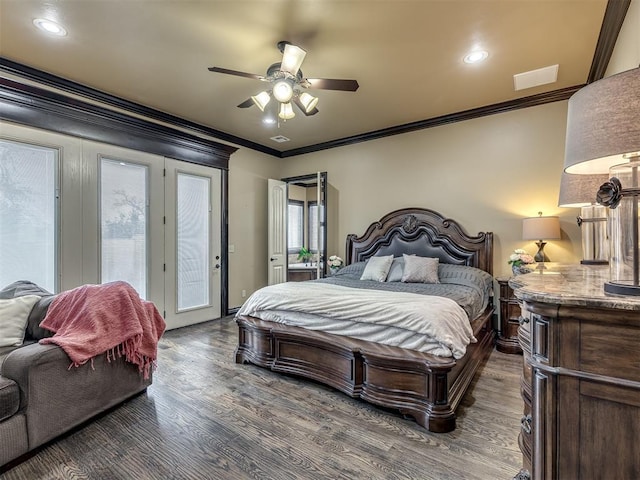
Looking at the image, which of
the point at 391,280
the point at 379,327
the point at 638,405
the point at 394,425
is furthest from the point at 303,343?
the point at 638,405

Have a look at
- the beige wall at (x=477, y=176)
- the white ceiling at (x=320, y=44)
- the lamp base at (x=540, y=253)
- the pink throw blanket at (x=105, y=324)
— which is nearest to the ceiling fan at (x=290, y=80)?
the white ceiling at (x=320, y=44)

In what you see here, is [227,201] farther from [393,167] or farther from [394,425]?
[394,425]

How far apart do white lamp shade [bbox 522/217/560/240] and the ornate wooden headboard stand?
0.60 m

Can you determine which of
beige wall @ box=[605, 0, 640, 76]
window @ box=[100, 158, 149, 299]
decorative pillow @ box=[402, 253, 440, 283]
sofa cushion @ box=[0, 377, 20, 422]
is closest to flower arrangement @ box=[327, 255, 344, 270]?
decorative pillow @ box=[402, 253, 440, 283]

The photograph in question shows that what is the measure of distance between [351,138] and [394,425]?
14.2 feet

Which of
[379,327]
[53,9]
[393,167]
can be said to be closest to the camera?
[53,9]

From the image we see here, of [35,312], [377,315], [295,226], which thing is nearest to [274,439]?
[377,315]

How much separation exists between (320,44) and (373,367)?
2.73 meters

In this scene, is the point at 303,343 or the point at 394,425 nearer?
the point at 394,425

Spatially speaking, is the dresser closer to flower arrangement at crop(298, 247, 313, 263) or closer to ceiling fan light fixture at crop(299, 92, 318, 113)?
ceiling fan light fixture at crop(299, 92, 318, 113)

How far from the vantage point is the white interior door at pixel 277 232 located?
562cm

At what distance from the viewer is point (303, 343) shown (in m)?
2.79

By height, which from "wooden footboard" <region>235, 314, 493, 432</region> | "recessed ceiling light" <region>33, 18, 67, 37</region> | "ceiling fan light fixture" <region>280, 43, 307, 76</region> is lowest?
"wooden footboard" <region>235, 314, 493, 432</region>

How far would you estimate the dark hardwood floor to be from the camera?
1755 millimetres
